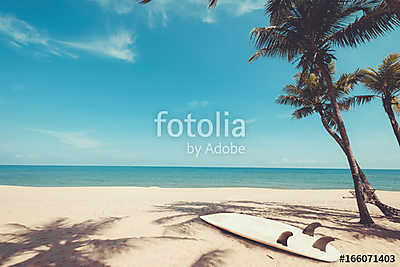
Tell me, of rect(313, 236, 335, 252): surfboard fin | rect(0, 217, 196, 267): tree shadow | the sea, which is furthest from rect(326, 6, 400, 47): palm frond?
the sea

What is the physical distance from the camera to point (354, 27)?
5.11 meters

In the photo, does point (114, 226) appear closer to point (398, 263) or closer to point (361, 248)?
point (361, 248)

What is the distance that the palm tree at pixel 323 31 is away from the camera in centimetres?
496

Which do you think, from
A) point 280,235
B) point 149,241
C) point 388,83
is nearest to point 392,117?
point 388,83

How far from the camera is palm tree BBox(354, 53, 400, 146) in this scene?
5.66 metres

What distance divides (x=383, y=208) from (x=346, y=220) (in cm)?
126

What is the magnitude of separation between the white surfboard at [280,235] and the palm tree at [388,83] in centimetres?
493

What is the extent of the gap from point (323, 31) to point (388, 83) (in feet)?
9.43

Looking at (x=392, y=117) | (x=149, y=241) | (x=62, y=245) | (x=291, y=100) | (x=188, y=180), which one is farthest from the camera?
(x=188, y=180)

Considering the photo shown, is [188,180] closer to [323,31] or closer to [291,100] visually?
[291,100]

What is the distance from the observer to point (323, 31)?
562 cm

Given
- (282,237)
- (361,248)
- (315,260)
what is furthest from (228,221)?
(361,248)

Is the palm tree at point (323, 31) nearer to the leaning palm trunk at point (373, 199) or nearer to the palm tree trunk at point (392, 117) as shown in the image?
the leaning palm trunk at point (373, 199)

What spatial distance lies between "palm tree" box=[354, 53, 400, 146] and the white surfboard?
4931 mm
